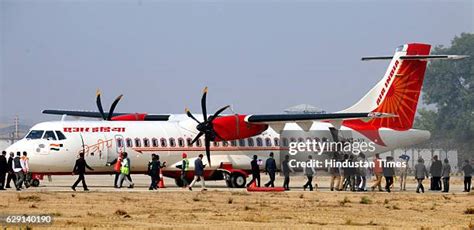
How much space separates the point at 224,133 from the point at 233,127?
0.45 metres

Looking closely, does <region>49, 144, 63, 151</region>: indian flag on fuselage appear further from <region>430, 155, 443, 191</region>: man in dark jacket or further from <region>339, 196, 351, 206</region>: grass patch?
<region>430, 155, 443, 191</region>: man in dark jacket

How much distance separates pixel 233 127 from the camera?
41625 mm

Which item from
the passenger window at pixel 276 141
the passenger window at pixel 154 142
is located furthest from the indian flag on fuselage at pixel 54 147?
the passenger window at pixel 276 141

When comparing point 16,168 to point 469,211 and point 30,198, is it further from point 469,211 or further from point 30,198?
point 469,211

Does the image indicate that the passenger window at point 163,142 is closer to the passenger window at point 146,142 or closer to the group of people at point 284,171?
the passenger window at point 146,142

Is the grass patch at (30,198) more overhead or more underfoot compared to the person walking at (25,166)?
more underfoot

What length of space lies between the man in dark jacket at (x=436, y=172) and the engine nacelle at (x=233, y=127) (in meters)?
7.26

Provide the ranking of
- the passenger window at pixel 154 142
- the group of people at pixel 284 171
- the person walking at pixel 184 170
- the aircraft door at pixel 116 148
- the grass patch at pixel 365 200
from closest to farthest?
the grass patch at pixel 365 200 < the group of people at pixel 284 171 < the aircraft door at pixel 116 148 < the person walking at pixel 184 170 < the passenger window at pixel 154 142

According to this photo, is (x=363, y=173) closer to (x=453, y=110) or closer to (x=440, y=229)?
(x=440, y=229)

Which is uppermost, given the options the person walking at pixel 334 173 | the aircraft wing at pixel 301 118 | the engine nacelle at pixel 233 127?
the aircraft wing at pixel 301 118

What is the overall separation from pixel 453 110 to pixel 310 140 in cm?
5328

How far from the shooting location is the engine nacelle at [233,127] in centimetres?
4144

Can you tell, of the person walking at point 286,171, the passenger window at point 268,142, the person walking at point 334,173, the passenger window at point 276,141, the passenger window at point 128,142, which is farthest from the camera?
the passenger window at point 276,141

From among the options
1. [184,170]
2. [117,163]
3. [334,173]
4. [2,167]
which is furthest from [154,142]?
[334,173]
